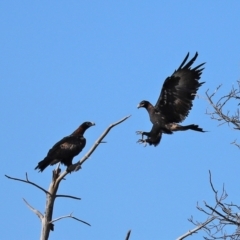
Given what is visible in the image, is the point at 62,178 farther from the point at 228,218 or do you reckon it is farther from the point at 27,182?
the point at 228,218

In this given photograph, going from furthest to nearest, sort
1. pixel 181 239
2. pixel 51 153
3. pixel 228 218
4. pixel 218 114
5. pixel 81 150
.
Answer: pixel 81 150 < pixel 51 153 < pixel 218 114 < pixel 228 218 < pixel 181 239

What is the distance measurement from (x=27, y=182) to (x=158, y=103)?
4311 mm

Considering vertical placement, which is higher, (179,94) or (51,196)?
(179,94)

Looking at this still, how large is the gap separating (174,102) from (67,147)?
75.4 inches

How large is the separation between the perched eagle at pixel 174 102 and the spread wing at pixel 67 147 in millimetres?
1056

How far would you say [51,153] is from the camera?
9367mm

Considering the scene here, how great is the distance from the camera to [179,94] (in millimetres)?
10875

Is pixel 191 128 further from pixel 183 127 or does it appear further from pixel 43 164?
pixel 43 164

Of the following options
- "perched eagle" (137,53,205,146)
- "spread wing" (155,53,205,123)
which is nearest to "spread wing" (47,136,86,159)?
"perched eagle" (137,53,205,146)

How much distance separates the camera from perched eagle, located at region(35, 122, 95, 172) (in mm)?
9266

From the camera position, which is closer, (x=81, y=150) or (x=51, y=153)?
(x=51, y=153)

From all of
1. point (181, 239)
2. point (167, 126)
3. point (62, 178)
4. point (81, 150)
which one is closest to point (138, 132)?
point (167, 126)

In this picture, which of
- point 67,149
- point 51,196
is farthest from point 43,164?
point 51,196

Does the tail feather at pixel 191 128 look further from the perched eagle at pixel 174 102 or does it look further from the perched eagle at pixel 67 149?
the perched eagle at pixel 67 149
